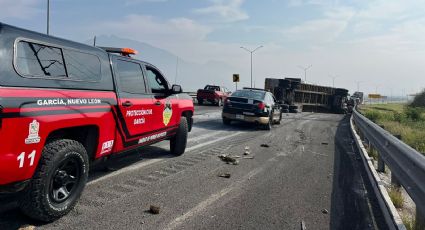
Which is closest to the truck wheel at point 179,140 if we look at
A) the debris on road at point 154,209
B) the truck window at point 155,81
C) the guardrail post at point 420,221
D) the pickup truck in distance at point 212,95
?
the truck window at point 155,81

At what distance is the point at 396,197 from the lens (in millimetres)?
5484

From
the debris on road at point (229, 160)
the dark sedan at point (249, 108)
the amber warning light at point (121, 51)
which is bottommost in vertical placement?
Result: the debris on road at point (229, 160)

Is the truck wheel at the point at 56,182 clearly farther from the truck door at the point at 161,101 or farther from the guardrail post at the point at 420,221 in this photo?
the guardrail post at the point at 420,221

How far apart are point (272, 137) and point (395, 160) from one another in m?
7.57

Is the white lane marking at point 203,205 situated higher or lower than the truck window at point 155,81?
lower

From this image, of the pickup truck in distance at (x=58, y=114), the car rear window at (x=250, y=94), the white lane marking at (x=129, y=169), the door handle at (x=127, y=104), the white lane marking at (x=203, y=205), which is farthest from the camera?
the car rear window at (x=250, y=94)

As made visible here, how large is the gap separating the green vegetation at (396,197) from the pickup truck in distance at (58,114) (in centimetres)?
392

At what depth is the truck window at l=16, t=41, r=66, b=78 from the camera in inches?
154

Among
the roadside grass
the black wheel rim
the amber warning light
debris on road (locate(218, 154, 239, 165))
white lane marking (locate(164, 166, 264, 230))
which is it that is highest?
the amber warning light

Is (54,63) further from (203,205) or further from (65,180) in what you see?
(203,205)

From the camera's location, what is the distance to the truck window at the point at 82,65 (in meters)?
4.71

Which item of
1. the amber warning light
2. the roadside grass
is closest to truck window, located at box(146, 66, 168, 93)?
the amber warning light

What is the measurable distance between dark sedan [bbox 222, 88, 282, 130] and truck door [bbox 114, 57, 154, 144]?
8470mm

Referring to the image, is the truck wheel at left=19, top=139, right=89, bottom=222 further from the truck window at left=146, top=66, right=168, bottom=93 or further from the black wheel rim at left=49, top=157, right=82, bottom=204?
the truck window at left=146, top=66, right=168, bottom=93
